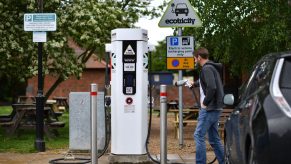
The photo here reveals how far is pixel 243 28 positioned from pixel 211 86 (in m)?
7.18

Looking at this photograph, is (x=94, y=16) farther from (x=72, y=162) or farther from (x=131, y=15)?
(x=72, y=162)

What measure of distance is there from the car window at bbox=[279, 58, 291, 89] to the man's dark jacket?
2.55 m

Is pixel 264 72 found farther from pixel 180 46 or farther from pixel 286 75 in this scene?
pixel 180 46

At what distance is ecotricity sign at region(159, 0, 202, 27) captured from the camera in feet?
41.4

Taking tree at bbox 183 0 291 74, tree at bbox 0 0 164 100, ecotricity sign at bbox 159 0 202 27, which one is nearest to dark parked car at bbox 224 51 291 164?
ecotricity sign at bbox 159 0 202 27

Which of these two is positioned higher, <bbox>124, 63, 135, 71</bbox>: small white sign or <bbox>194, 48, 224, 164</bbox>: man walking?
<bbox>124, 63, 135, 71</bbox>: small white sign

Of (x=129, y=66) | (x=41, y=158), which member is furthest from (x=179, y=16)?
(x=41, y=158)

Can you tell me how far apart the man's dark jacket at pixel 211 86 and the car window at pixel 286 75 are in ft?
8.36

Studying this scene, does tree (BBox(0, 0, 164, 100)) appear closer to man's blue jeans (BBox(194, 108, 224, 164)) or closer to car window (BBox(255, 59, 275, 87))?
man's blue jeans (BBox(194, 108, 224, 164))

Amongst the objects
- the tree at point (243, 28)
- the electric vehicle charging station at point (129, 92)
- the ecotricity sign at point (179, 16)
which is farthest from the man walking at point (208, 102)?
the tree at point (243, 28)

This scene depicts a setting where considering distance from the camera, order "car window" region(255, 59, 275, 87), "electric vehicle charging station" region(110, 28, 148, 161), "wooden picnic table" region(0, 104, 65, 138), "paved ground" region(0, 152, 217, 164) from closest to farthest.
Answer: "car window" region(255, 59, 275, 87) → "electric vehicle charging station" region(110, 28, 148, 161) → "paved ground" region(0, 152, 217, 164) → "wooden picnic table" region(0, 104, 65, 138)

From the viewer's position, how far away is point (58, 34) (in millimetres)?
18359

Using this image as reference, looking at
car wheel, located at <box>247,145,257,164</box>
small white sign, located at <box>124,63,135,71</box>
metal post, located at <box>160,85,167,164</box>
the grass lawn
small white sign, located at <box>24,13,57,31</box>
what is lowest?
the grass lawn

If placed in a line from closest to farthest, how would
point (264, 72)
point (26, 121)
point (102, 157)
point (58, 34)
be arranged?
point (264, 72)
point (102, 157)
point (26, 121)
point (58, 34)
